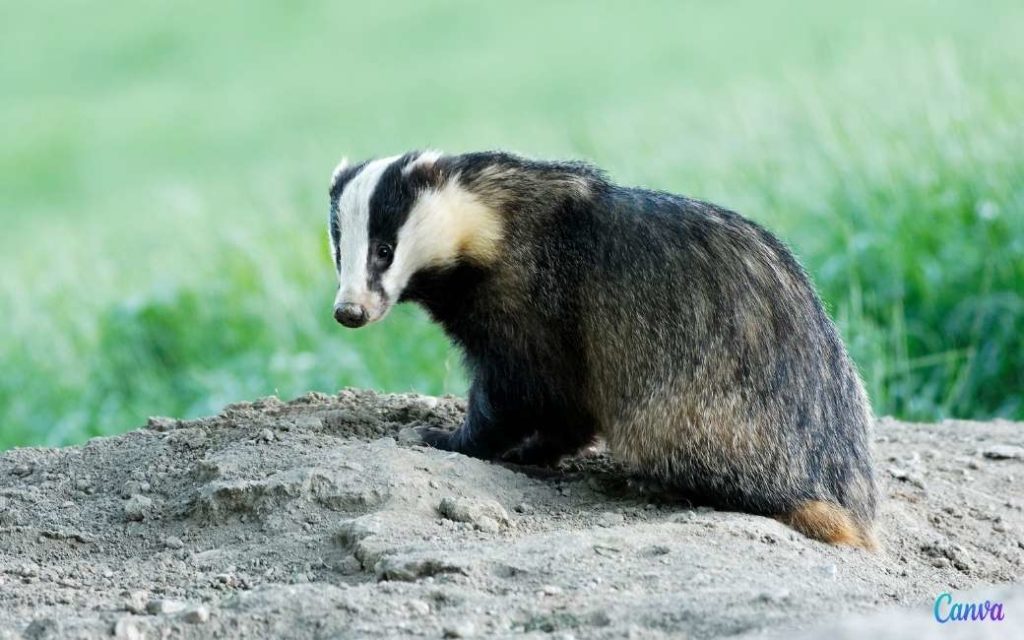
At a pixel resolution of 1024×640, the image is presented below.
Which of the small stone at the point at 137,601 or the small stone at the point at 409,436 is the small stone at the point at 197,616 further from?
the small stone at the point at 409,436

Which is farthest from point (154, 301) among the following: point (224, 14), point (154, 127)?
point (224, 14)

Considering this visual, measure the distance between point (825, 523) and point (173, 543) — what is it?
6.64 feet

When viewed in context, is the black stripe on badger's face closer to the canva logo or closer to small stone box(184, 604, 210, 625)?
small stone box(184, 604, 210, 625)

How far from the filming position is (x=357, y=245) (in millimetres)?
4996

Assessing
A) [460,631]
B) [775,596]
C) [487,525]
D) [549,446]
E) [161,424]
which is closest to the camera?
[460,631]

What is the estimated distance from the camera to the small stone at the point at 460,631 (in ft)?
11.6

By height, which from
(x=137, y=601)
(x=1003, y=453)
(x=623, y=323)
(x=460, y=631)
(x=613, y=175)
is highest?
(x=613, y=175)

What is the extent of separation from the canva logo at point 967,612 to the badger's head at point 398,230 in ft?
7.04

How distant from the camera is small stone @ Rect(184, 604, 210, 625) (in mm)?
3648

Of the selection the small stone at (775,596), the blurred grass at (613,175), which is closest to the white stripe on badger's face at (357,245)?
the blurred grass at (613,175)

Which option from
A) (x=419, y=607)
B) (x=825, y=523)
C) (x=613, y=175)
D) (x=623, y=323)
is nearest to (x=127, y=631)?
(x=419, y=607)

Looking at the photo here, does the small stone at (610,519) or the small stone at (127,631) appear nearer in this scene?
the small stone at (127,631)

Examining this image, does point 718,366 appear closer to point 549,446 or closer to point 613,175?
point 549,446

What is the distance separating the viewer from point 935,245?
8.17 meters
